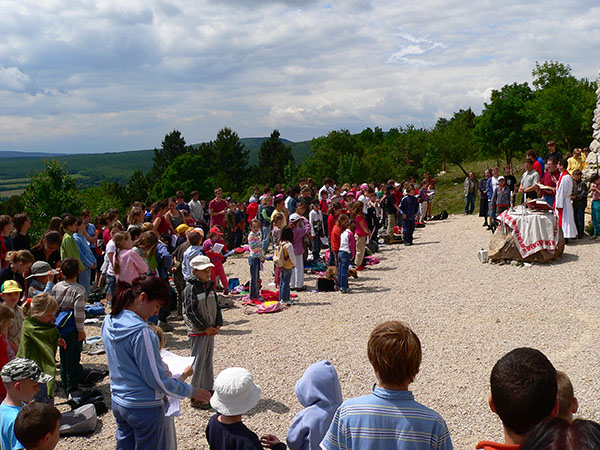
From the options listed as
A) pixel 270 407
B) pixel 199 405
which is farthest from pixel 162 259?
pixel 270 407

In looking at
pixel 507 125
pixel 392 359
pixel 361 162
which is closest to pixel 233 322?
pixel 392 359

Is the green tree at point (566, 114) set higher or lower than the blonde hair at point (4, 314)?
higher

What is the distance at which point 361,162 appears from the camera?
55.1 meters

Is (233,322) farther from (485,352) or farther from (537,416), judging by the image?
(537,416)

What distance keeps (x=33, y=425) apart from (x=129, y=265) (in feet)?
16.9

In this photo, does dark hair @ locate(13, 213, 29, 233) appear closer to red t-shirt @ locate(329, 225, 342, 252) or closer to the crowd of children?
the crowd of children

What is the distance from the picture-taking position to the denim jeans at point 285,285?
36.4 feet

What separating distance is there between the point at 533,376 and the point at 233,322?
827 centimetres

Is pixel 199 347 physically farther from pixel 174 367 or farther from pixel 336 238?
pixel 336 238

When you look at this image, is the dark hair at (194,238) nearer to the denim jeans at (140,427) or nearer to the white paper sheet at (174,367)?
the white paper sheet at (174,367)

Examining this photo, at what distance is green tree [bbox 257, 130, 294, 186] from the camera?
272ft

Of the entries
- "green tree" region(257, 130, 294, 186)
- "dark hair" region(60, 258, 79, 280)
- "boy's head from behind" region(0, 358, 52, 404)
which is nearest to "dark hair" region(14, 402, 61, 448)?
"boy's head from behind" region(0, 358, 52, 404)

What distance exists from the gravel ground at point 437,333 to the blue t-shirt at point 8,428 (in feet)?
7.37

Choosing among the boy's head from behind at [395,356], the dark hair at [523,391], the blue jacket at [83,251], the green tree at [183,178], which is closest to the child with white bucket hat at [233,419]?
the boy's head from behind at [395,356]
